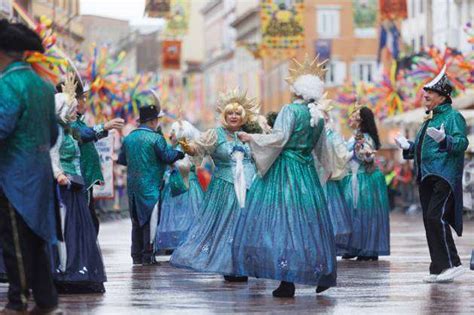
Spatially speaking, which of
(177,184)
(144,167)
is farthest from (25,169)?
(177,184)

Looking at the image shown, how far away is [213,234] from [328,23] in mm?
77224

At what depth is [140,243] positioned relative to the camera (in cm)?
1952

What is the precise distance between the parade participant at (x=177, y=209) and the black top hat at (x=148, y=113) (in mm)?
567

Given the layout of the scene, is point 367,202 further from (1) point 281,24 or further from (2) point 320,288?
(1) point 281,24


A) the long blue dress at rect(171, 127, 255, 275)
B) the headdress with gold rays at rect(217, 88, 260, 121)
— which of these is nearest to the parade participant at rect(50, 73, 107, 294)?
the long blue dress at rect(171, 127, 255, 275)

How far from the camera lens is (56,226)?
1188 cm

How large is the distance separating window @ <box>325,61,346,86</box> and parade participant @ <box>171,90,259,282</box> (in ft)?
240

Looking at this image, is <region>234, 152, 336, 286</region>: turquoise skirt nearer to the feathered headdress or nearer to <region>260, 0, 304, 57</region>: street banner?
the feathered headdress

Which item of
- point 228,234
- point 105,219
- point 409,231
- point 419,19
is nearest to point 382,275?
point 228,234

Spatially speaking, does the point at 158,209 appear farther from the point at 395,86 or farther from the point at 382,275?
the point at 395,86

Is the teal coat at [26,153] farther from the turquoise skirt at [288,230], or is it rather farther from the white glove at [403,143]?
the white glove at [403,143]

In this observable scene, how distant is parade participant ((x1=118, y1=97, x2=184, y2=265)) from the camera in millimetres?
19359

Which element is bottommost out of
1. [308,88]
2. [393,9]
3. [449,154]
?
[449,154]

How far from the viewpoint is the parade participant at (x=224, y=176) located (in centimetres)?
1642
